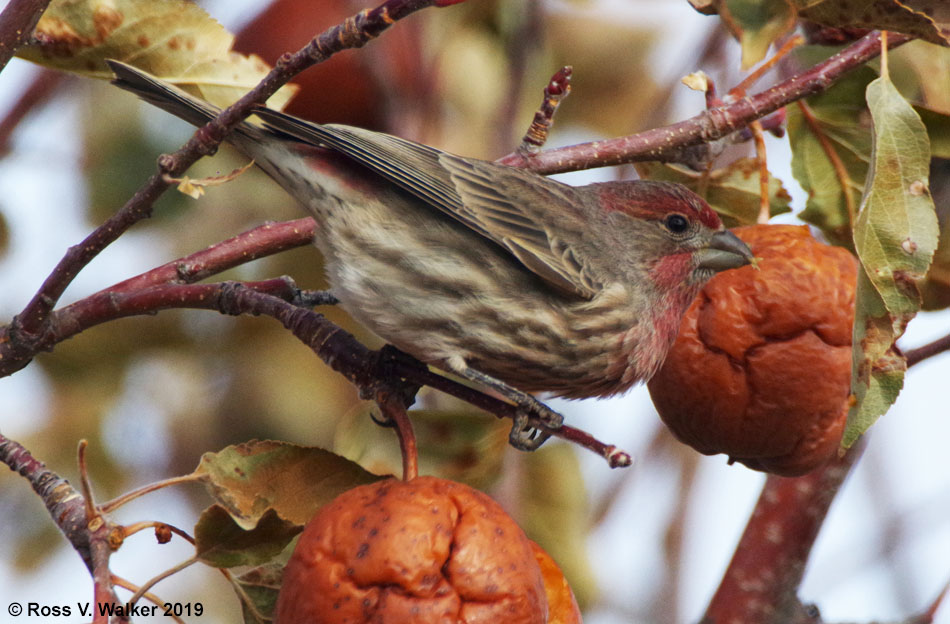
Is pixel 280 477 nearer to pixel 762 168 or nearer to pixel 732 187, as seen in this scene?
pixel 762 168

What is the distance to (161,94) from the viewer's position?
373 centimetres

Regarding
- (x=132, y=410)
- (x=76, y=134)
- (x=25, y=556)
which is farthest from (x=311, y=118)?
(x=25, y=556)

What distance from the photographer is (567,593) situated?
2887 mm

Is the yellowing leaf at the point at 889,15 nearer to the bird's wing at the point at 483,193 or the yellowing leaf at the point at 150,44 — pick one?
the bird's wing at the point at 483,193

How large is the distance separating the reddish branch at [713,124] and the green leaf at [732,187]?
1.26 ft

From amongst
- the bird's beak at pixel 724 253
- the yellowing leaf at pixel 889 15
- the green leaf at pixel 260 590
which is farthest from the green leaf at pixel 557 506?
the yellowing leaf at pixel 889 15

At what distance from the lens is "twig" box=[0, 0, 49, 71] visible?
2982mm

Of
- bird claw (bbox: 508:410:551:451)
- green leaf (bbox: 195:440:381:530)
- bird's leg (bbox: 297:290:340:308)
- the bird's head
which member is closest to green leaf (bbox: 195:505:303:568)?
green leaf (bbox: 195:440:381:530)

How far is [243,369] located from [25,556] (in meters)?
1.42

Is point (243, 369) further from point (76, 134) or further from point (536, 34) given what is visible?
point (536, 34)

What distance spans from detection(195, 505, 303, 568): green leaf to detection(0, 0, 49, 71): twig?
1.36 meters

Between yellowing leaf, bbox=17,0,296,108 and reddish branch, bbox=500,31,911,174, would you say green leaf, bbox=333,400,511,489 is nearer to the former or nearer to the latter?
reddish branch, bbox=500,31,911,174

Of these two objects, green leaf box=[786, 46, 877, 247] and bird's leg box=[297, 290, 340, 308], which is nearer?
bird's leg box=[297, 290, 340, 308]

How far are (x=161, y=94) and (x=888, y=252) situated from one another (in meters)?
2.35
